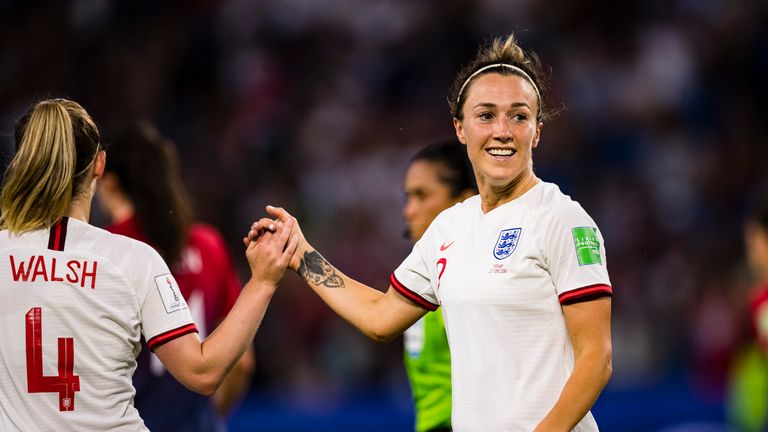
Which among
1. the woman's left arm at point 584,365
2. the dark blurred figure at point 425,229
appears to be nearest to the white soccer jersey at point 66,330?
the woman's left arm at point 584,365

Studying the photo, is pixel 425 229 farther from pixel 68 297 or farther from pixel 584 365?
pixel 68 297

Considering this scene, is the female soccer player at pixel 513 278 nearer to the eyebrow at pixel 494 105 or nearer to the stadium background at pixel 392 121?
the eyebrow at pixel 494 105

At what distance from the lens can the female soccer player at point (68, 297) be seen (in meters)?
3.43

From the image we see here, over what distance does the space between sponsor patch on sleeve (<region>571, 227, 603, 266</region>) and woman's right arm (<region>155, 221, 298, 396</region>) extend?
117 centimetres

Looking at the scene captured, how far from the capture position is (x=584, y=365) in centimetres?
345

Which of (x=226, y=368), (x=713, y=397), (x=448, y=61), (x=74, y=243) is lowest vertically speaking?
(x=713, y=397)

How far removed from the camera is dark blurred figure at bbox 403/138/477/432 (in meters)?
4.91

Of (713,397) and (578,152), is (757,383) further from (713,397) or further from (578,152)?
(578,152)

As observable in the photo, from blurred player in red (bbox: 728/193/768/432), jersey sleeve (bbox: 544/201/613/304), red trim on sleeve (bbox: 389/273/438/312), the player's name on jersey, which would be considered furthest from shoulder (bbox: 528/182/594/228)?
blurred player in red (bbox: 728/193/768/432)

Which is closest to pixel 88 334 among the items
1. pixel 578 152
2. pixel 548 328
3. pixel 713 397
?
pixel 548 328

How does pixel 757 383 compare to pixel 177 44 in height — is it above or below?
below

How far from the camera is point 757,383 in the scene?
9.30m

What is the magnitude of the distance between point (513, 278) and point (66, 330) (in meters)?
1.40

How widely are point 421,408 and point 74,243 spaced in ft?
6.65
